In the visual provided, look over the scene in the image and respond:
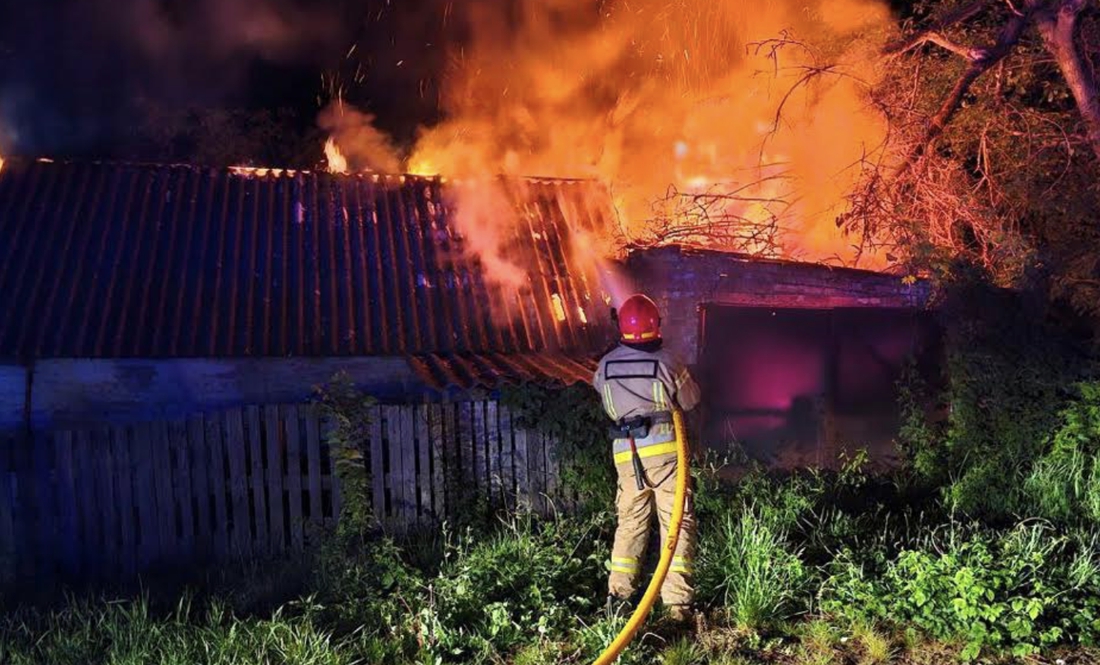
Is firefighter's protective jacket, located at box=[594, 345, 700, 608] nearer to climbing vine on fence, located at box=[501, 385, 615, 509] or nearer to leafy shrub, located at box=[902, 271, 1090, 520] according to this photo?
climbing vine on fence, located at box=[501, 385, 615, 509]

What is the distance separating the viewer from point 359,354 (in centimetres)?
829

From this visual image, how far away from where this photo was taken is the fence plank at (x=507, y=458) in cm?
650

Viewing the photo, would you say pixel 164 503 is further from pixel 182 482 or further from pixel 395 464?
pixel 395 464

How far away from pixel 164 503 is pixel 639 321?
4237 millimetres

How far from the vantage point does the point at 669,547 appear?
14.9 feet

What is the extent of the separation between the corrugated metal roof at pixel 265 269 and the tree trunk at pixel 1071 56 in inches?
209

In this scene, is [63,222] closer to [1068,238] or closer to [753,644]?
[753,644]

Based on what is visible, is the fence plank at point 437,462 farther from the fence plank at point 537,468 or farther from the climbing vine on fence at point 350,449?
the fence plank at point 537,468

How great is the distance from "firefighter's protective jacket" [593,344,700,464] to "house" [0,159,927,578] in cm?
182

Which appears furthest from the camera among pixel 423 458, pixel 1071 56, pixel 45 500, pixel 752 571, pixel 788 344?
pixel 788 344

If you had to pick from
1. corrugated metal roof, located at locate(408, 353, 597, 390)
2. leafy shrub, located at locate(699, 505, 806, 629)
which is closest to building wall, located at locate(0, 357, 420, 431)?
corrugated metal roof, located at locate(408, 353, 597, 390)

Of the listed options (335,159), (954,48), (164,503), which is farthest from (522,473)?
(335,159)

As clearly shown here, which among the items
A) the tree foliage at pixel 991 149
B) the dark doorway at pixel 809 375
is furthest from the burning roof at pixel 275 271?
the tree foliage at pixel 991 149

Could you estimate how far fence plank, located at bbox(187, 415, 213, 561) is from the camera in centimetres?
629
